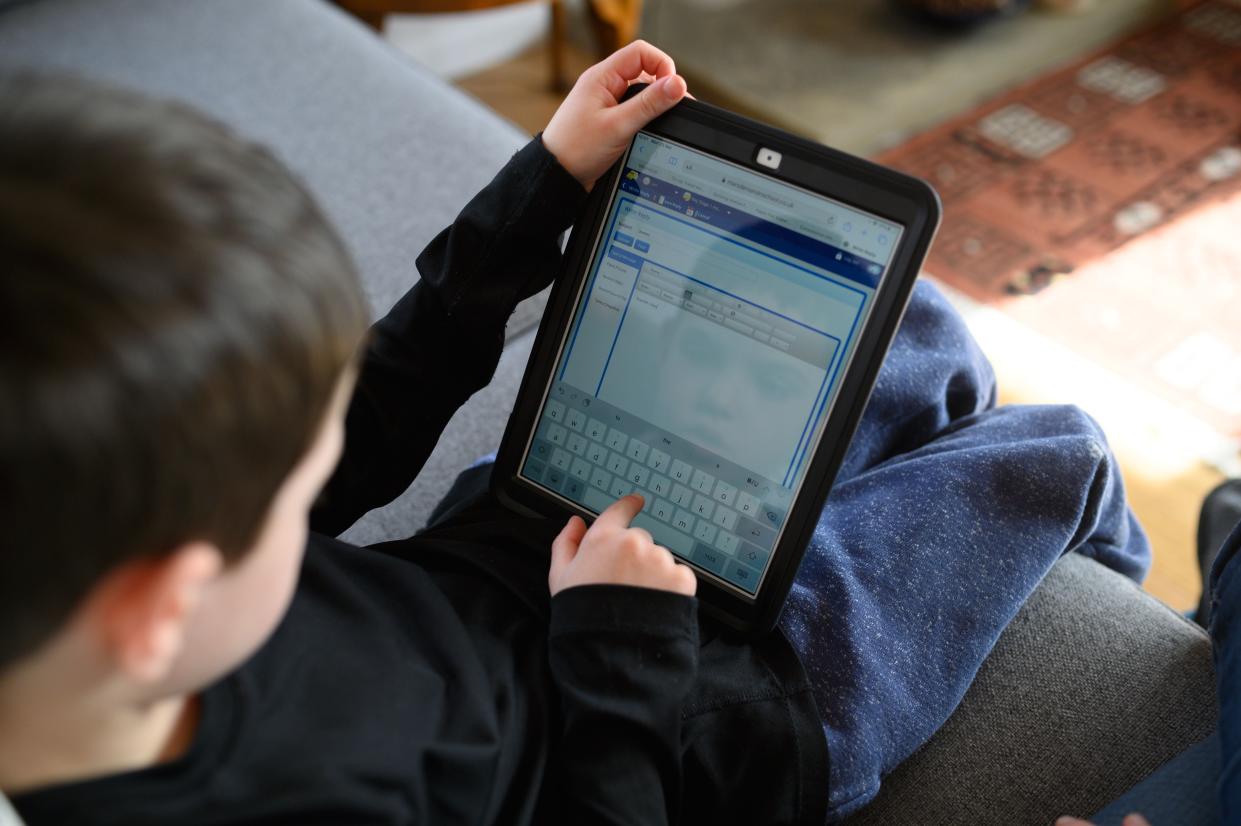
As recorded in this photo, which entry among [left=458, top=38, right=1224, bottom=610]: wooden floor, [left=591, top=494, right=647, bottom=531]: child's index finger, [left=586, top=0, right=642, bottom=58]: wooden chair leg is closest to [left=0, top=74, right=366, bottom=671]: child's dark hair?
[left=591, top=494, right=647, bottom=531]: child's index finger

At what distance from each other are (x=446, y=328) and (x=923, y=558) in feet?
1.17

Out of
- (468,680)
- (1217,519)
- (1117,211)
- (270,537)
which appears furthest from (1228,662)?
(1117,211)

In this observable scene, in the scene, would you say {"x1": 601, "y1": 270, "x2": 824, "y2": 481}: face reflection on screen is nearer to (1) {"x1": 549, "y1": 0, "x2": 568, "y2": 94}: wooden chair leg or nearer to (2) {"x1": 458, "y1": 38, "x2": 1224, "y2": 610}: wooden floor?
(2) {"x1": 458, "y1": 38, "x2": 1224, "y2": 610}: wooden floor

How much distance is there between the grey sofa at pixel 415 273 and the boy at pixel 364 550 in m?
0.04

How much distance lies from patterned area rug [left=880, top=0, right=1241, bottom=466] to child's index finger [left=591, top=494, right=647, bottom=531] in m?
1.09

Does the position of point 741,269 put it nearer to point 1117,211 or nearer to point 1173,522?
point 1173,522

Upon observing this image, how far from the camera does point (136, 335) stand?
346 mm

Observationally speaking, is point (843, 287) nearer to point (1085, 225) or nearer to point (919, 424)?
point (919, 424)

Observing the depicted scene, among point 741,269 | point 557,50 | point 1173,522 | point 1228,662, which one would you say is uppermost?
point 741,269

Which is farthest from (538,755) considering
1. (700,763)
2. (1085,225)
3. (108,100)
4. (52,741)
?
(1085,225)

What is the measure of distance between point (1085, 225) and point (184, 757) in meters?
1.67

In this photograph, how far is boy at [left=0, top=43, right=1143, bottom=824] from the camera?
1.17 feet

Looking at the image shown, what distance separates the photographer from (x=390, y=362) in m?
0.71

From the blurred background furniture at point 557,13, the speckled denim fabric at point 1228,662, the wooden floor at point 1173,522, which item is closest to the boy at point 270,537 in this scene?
the speckled denim fabric at point 1228,662
